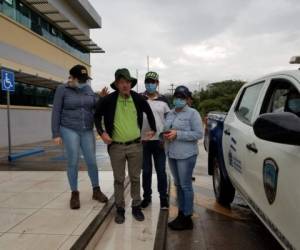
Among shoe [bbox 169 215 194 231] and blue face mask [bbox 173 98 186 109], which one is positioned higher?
blue face mask [bbox 173 98 186 109]

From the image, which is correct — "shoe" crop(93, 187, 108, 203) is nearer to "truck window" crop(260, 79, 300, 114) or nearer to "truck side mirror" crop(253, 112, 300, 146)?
"truck window" crop(260, 79, 300, 114)

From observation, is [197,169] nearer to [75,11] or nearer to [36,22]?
[36,22]

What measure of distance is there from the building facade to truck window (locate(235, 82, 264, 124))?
11.2m

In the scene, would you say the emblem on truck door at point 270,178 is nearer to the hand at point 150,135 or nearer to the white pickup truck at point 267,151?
the white pickup truck at point 267,151

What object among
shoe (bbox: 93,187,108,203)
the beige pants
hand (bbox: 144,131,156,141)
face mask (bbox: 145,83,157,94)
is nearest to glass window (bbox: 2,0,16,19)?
shoe (bbox: 93,187,108,203)

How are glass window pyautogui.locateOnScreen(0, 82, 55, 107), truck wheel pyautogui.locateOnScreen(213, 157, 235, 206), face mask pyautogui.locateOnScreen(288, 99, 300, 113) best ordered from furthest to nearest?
glass window pyautogui.locateOnScreen(0, 82, 55, 107) → truck wheel pyautogui.locateOnScreen(213, 157, 235, 206) → face mask pyautogui.locateOnScreen(288, 99, 300, 113)

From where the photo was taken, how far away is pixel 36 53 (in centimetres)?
1908

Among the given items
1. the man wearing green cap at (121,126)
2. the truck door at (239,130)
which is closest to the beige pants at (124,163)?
the man wearing green cap at (121,126)

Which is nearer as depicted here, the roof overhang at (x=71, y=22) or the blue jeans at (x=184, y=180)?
the blue jeans at (x=184, y=180)

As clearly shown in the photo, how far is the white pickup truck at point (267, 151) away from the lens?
2.55 metres

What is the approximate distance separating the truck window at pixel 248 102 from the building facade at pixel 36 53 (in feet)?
36.6

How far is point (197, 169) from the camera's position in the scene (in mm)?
9672

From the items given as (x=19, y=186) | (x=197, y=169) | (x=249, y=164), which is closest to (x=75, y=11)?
(x=197, y=169)

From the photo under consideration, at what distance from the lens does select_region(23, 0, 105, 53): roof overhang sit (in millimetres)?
19497
